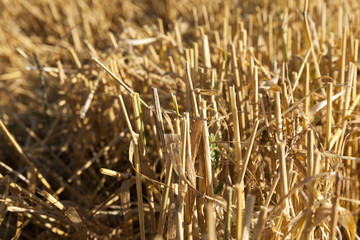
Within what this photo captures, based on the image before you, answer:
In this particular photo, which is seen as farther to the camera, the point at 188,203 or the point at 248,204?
the point at 188,203

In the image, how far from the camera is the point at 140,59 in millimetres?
1259

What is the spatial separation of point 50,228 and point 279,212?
546 millimetres

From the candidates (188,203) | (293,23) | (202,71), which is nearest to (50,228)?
(188,203)

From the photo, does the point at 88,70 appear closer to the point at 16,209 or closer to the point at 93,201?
the point at 93,201

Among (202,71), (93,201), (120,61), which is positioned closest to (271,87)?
(202,71)

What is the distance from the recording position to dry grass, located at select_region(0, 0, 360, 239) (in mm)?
Result: 656

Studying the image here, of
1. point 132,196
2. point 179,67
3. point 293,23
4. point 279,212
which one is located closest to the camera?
point 279,212

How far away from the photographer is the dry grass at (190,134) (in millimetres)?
656

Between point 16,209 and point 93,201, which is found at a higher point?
point 16,209

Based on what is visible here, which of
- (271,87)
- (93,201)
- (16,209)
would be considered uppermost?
(271,87)

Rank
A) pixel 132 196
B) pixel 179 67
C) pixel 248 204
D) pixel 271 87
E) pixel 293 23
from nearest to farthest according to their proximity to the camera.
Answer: pixel 248 204 → pixel 271 87 → pixel 132 196 → pixel 179 67 → pixel 293 23

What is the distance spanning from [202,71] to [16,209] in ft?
1.67

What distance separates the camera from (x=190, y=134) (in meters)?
0.72

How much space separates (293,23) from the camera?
1.45m
